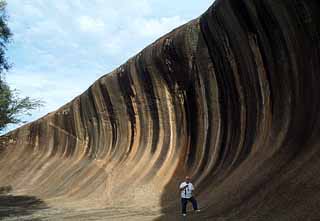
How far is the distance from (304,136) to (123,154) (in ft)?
53.3

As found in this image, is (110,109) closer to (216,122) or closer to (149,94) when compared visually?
(149,94)

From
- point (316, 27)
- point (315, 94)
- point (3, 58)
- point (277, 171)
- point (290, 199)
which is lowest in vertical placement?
point (290, 199)

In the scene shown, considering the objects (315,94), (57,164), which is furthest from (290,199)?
(57,164)

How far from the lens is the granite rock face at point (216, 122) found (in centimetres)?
1248

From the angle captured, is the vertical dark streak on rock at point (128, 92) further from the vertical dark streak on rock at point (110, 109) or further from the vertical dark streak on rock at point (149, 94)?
the vertical dark streak on rock at point (110, 109)

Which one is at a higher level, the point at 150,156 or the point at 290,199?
the point at 150,156

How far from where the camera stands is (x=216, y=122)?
19.2 m

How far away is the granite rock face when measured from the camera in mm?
12484

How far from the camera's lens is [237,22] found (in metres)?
16.6

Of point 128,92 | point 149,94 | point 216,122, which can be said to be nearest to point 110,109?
point 128,92

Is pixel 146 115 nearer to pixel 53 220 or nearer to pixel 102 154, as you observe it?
pixel 102 154

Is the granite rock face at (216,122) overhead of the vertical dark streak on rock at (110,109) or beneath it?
beneath

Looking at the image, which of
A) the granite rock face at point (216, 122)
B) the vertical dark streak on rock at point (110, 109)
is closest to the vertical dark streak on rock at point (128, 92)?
the granite rock face at point (216, 122)

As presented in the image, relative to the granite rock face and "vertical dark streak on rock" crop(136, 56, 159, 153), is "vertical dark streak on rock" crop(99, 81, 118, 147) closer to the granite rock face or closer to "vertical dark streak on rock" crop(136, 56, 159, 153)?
the granite rock face
